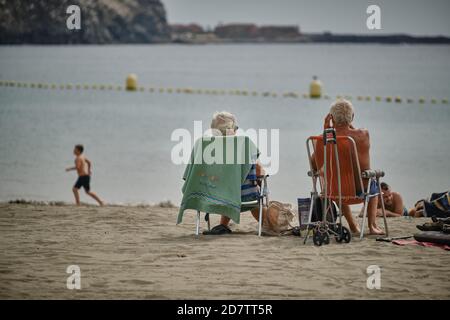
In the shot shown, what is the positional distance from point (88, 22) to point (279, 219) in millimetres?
125923

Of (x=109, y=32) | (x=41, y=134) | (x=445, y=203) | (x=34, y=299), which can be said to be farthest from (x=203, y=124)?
(x=109, y=32)

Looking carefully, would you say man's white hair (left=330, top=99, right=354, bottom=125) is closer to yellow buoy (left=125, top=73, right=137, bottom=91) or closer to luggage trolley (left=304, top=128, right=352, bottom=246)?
luggage trolley (left=304, top=128, right=352, bottom=246)

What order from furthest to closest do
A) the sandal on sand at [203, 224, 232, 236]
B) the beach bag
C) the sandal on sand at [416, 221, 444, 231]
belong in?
the sandal on sand at [203, 224, 232, 236] < the beach bag < the sandal on sand at [416, 221, 444, 231]

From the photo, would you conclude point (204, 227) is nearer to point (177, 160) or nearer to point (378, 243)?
point (378, 243)

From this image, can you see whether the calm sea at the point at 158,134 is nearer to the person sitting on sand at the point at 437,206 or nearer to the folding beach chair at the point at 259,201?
the person sitting on sand at the point at 437,206

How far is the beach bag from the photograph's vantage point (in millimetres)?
9039

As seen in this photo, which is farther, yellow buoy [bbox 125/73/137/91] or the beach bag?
yellow buoy [bbox 125/73/137/91]

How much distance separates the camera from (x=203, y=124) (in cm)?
3084

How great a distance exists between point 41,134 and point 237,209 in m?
19.2

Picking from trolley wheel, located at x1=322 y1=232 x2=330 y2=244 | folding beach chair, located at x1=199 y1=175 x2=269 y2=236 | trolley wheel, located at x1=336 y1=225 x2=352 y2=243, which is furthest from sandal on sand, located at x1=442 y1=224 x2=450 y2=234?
folding beach chair, located at x1=199 y1=175 x2=269 y2=236

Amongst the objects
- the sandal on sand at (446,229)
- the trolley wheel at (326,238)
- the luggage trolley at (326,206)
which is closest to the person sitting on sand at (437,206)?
the sandal on sand at (446,229)

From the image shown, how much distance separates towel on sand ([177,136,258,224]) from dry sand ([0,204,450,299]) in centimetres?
29

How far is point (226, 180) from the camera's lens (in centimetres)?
898
